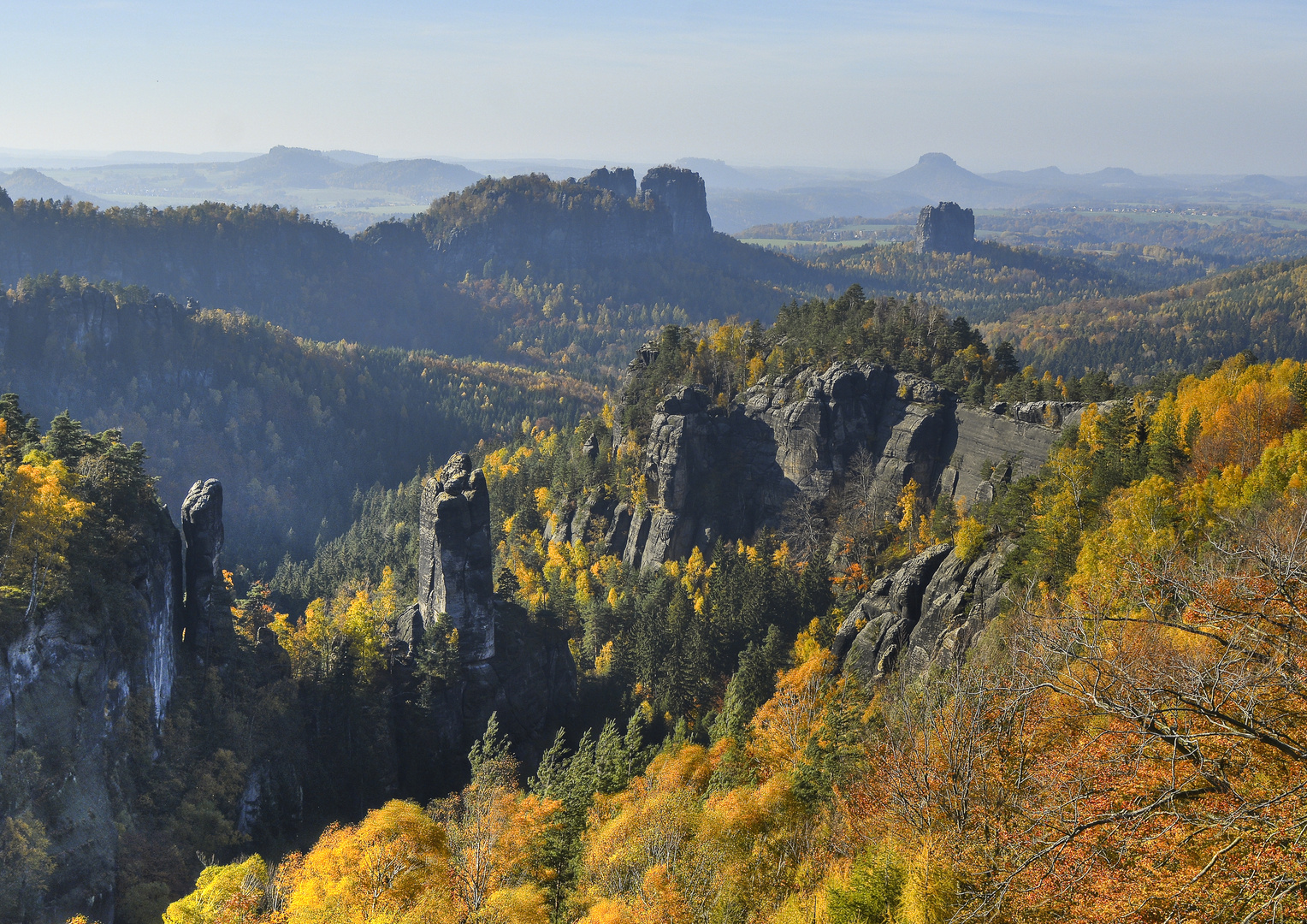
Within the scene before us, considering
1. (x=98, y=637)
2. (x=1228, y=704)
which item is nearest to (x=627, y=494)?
(x=98, y=637)

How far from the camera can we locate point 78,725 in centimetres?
3691

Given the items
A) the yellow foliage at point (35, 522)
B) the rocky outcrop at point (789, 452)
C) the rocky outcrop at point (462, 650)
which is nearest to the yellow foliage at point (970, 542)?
the rocky outcrop at point (789, 452)

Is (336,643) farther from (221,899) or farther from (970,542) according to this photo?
(970,542)

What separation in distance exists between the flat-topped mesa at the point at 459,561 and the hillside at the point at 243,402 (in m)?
77.2

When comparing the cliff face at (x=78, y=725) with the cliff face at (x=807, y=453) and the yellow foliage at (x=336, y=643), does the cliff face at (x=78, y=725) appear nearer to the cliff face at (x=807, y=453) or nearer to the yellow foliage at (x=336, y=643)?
the yellow foliage at (x=336, y=643)

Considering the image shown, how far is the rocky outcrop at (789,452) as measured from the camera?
7744 cm

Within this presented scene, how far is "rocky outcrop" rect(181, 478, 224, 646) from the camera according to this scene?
51.1m

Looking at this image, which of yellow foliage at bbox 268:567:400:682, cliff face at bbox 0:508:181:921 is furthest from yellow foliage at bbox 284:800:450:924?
yellow foliage at bbox 268:567:400:682

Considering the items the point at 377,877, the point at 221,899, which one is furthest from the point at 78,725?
the point at 377,877

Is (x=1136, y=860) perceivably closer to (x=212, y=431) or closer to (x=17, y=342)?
(x=212, y=431)

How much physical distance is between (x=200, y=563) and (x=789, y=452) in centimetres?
5477

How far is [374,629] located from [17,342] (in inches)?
5339

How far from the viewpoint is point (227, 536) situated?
130m

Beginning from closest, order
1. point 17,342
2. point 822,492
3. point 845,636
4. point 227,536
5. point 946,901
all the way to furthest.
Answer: point 946,901 < point 845,636 < point 822,492 < point 227,536 < point 17,342
